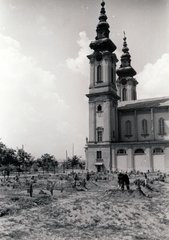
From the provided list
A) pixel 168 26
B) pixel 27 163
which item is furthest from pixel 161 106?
pixel 168 26

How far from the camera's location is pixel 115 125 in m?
44.4

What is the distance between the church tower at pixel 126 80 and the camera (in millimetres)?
56875

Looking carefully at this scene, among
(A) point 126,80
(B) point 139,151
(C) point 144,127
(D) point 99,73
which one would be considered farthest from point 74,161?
(A) point 126,80

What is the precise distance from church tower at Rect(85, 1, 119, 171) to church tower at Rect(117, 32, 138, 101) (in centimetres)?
1256

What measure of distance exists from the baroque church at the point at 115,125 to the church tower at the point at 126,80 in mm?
10077

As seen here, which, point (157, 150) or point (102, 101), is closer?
point (157, 150)

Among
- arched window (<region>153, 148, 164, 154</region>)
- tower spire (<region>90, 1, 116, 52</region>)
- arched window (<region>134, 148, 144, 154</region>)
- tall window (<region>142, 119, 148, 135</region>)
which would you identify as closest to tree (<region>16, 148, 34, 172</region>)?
arched window (<region>134, 148, 144, 154</region>)

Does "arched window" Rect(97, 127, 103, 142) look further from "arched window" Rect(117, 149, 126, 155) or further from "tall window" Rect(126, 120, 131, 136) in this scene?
"tall window" Rect(126, 120, 131, 136)

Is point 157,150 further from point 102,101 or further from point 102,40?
point 102,40

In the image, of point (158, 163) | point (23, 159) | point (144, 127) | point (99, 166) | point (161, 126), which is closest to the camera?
point (158, 163)

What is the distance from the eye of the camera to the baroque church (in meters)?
39.5

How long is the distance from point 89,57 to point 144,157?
20.5 meters

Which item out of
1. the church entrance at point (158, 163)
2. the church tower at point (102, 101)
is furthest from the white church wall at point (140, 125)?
the church entrance at point (158, 163)

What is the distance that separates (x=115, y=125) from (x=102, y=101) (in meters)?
5.16
